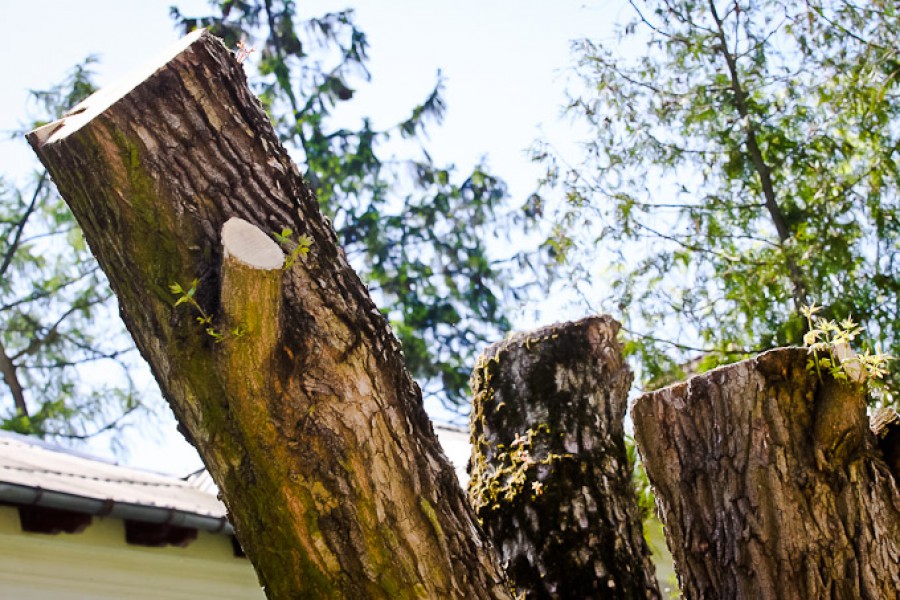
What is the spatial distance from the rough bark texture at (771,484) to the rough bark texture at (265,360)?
64cm

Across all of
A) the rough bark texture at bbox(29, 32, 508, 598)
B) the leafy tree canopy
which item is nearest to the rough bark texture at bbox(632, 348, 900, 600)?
the rough bark texture at bbox(29, 32, 508, 598)

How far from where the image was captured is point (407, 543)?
6.51 ft

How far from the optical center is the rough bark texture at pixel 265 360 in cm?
195

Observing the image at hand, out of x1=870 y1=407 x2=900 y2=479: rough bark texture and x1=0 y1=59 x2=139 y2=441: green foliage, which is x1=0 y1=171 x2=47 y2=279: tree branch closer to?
x1=0 y1=59 x2=139 y2=441: green foliage

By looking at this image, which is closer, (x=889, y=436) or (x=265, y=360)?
(x=265, y=360)

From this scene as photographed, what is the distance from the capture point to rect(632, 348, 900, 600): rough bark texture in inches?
92.3

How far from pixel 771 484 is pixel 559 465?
582mm

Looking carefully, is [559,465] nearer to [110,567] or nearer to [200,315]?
[200,315]

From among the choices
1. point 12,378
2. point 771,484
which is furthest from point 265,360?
point 12,378

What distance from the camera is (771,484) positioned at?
2.42 meters

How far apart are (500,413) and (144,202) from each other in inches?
53.1

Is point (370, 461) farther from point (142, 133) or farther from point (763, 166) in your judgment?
point (763, 166)

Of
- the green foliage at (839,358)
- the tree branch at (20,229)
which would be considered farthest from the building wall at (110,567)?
the tree branch at (20,229)

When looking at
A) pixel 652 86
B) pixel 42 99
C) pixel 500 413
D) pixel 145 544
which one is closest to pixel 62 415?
pixel 42 99
